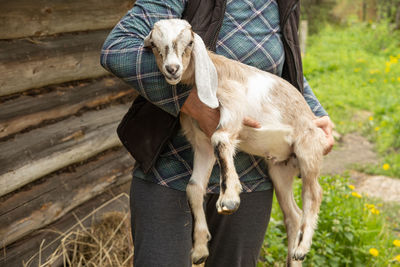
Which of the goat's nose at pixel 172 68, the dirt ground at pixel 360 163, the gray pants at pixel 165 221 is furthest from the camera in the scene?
the dirt ground at pixel 360 163

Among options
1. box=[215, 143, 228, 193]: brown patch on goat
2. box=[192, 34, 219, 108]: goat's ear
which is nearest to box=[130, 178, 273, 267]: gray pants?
box=[215, 143, 228, 193]: brown patch on goat

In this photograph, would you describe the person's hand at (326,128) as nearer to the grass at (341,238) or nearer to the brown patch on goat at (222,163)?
the brown patch on goat at (222,163)

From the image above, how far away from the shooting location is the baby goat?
5.67ft

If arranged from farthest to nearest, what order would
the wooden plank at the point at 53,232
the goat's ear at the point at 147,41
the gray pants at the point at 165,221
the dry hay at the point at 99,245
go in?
the dry hay at the point at 99,245 → the wooden plank at the point at 53,232 → the gray pants at the point at 165,221 → the goat's ear at the point at 147,41

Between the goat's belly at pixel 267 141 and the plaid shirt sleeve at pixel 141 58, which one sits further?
the goat's belly at pixel 267 141

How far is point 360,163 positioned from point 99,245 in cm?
415

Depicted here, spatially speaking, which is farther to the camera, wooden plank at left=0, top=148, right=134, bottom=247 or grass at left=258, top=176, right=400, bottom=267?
grass at left=258, top=176, right=400, bottom=267

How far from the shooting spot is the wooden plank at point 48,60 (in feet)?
8.92

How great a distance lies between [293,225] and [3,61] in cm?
182

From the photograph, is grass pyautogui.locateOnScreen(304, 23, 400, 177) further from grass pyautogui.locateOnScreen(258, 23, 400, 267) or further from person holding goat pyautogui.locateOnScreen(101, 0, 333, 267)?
person holding goat pyautogui.locateOnScreen(101, 0, 333, 267)

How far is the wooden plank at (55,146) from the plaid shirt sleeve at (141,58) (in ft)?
4.35

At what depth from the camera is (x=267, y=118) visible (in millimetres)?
2014

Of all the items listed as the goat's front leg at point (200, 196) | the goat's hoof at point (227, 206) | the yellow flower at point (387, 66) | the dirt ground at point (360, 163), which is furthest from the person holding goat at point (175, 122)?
the yellow flower at point (387, 66)

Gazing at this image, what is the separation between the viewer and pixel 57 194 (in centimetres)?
321
